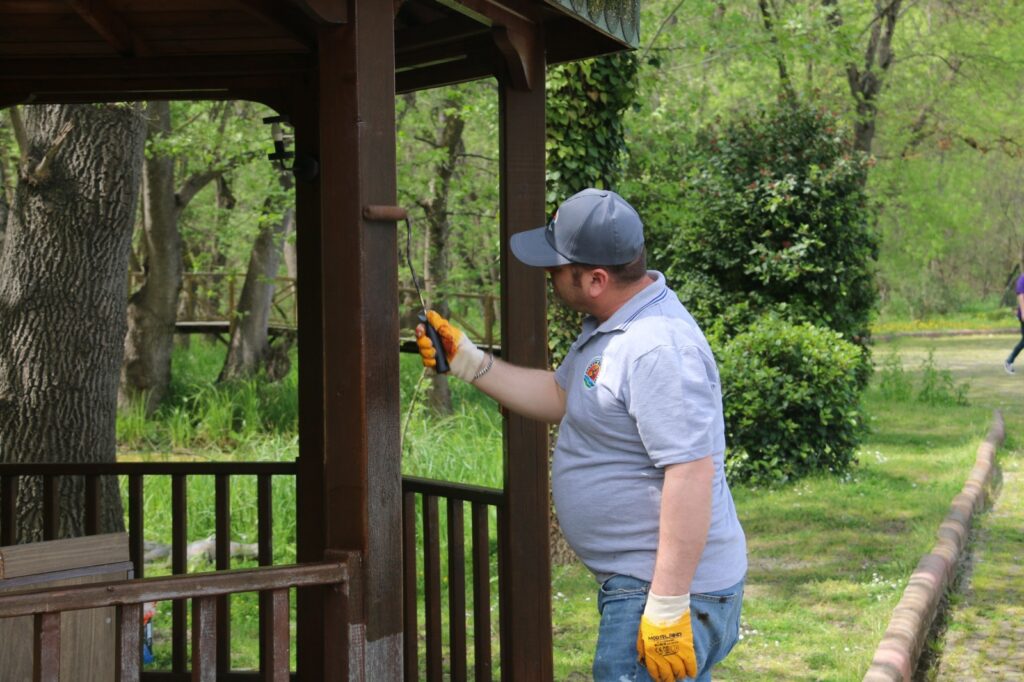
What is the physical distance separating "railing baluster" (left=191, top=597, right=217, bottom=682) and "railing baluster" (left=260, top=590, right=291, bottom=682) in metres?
0.15

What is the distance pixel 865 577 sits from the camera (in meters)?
7.91

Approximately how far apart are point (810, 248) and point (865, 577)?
4.72m

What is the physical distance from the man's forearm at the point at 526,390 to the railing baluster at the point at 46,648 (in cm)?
135

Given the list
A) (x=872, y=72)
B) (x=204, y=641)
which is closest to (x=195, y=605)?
(x=204, y=641)

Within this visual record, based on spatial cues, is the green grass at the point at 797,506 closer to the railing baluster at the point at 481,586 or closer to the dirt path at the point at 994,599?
the dirt path at the point at 994,599

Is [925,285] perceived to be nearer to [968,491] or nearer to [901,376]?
[901,376]

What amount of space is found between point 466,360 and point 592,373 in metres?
0.58

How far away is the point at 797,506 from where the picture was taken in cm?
1016

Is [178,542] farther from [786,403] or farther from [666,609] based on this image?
[786,403]

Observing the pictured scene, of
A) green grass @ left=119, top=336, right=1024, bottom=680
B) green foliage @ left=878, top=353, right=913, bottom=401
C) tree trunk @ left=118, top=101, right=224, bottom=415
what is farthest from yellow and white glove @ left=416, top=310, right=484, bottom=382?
green foliage @ left=878, top=353, right=913, bottom=401

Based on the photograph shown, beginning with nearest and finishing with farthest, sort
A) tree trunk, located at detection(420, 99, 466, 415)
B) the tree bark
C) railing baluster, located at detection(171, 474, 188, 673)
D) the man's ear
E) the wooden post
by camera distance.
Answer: the man's ear → the wooden post → railing baluster, located at detection(171, 474, 188, 673) → tree trunk, located at detection(420, 99, 466, 415) → the tree bark

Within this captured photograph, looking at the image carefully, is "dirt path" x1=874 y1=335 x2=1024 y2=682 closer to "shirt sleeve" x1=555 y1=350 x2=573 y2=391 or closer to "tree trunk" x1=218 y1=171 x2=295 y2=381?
"shirt sleeve" x1=555 y1=350 x2=573 y2=391

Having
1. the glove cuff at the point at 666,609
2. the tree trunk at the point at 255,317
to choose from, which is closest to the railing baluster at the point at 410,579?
the glove cuff at the point at 666,609

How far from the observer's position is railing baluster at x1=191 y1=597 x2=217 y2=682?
10.3ft
